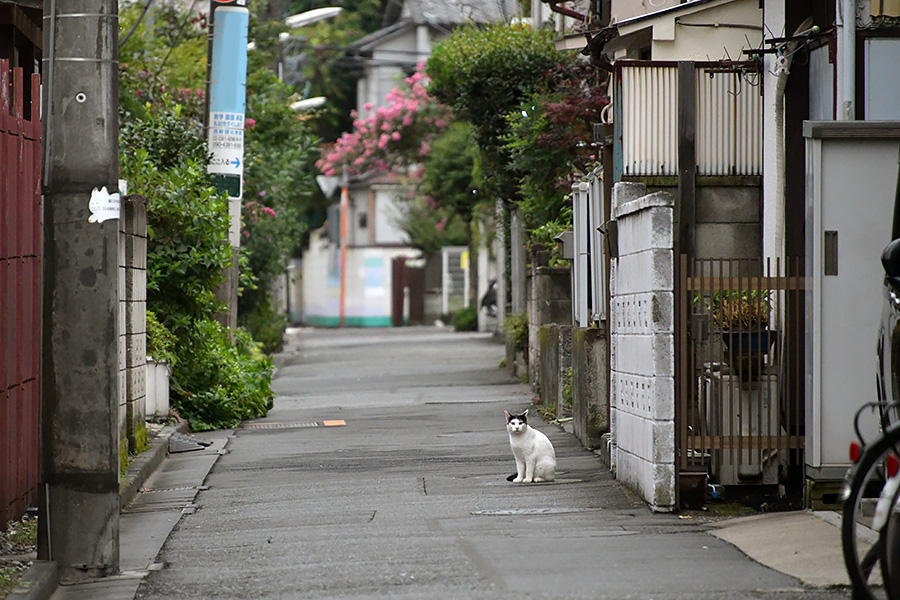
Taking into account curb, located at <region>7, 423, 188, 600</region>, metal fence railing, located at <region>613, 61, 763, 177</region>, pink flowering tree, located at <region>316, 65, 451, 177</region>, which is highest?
pink flowering tree, located at <region>316, 65, 451, 177</region>

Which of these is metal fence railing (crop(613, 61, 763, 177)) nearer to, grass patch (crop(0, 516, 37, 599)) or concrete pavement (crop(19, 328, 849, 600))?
concrete pavement (crop(19, 328, 849, 600))

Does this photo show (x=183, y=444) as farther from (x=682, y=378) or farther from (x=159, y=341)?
(x=682, y=378)

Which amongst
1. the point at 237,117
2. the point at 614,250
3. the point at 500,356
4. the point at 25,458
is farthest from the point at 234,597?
the point at 500,356

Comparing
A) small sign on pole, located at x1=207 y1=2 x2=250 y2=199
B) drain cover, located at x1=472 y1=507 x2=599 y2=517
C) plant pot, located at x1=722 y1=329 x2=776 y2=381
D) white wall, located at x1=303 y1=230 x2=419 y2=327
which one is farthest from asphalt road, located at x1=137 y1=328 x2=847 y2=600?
white wall, located at x1=303 y1=230 x2=419 y2=327

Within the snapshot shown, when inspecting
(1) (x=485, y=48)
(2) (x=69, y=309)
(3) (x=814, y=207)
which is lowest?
(2) (x=69, y=309)

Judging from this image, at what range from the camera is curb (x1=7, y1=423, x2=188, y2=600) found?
599 centimetres

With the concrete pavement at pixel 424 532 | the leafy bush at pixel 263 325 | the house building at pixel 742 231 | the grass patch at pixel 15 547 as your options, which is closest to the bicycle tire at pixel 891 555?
the concrete pavement at pixel 424 532

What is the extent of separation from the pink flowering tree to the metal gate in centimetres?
2630

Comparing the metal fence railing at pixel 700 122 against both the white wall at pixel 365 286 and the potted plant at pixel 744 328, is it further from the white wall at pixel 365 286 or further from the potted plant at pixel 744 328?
the white wall at pixel 365 286

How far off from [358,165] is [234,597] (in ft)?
103

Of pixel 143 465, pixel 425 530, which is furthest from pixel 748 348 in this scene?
pixel 143 465

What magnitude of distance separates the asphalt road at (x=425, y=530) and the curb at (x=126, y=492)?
0.46 metres

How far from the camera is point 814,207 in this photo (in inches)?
294

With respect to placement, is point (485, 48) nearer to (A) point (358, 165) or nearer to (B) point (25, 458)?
(B) point (25, 458)
